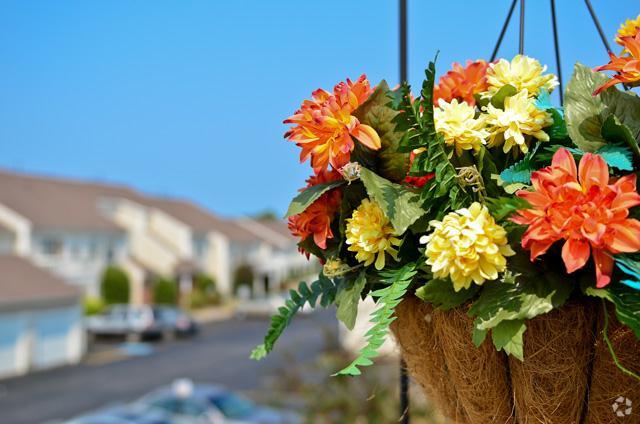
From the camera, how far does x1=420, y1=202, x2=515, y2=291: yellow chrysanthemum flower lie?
0.85m

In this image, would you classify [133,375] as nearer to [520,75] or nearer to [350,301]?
[350,301]

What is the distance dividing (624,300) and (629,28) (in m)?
0.51

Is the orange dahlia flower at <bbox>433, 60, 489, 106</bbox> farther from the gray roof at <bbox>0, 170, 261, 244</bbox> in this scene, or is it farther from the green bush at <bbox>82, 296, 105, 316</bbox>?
the gray roof at <bbox>0, 170, 261, 244</bbox>

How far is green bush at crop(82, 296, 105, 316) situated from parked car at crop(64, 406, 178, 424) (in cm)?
1591

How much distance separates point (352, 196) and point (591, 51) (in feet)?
2.23

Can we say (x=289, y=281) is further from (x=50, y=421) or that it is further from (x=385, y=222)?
(x=385, y=222)

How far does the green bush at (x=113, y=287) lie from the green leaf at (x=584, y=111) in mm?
27333

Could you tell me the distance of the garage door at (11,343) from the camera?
16.8 m

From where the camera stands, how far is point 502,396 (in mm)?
1039

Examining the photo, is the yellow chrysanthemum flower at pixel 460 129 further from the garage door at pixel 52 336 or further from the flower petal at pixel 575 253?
the garage door at pixel 52 336

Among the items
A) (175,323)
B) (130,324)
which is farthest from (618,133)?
(175,323)

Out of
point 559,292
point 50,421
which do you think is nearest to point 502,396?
point 559,292

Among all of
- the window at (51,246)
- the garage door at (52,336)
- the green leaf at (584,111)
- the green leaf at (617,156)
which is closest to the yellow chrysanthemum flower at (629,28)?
the green leaf at (584,111)

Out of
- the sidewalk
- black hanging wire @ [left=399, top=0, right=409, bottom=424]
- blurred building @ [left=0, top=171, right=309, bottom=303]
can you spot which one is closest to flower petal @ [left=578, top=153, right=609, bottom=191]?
black hanging wire @ [left=399, top=0, right=409, bottom=424]
